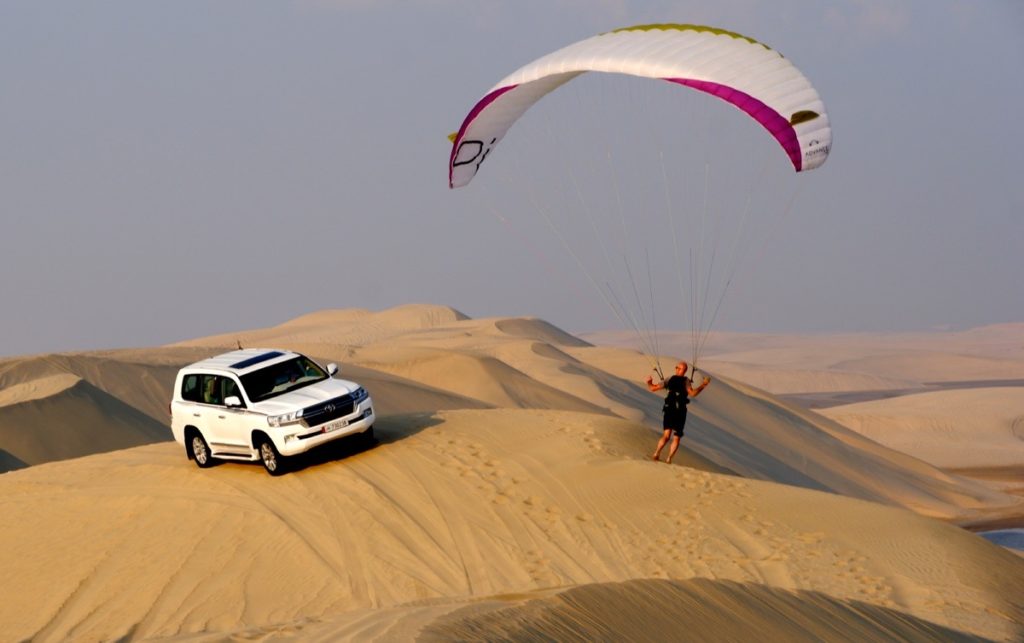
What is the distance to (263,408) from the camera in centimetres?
1728

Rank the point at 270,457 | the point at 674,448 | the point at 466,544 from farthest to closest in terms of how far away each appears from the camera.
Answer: the point at 674,448
the point at 270,457
the point at 466,544

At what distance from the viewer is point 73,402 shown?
30141 millimetres

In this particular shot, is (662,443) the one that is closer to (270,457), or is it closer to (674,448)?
(674,448)

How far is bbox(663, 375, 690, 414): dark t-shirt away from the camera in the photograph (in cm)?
1764

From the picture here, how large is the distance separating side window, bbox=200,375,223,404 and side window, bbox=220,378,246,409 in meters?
0.11

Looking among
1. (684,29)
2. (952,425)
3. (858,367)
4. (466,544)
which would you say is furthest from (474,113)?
(858,367)

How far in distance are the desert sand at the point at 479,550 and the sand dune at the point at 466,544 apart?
0.03m

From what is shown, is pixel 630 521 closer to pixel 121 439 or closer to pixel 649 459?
pixel 649 459

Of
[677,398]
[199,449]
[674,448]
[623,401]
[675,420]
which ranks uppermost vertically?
[677,398]

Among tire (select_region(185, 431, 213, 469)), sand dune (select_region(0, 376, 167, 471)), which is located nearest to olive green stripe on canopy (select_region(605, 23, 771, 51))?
tire (select_region(185, 431, 213, 469))

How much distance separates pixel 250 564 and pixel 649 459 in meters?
6.17

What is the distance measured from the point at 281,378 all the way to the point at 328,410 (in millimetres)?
1236

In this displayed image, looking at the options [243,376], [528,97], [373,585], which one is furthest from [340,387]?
[528,97]

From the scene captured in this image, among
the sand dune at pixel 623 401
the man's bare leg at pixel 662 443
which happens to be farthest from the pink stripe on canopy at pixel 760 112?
the sand dune at pixel 623 401
